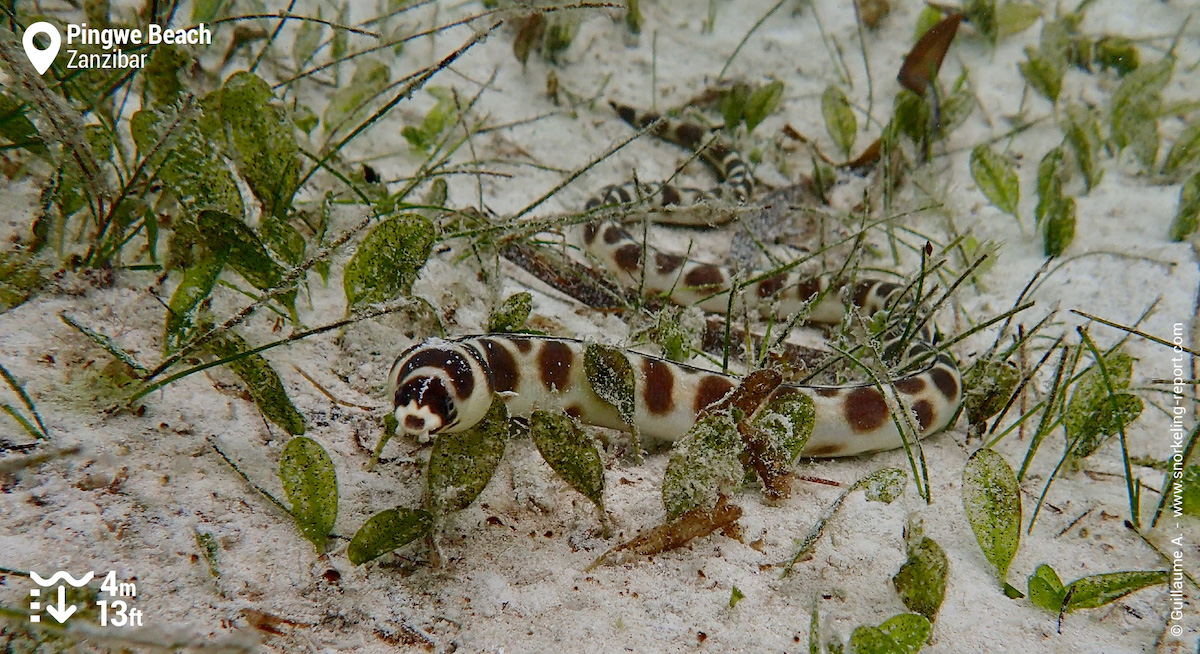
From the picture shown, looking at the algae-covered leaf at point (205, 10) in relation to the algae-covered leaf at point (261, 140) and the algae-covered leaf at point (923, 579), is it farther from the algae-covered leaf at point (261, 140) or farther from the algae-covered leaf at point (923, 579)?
the algae-covered leaf at point (923, 579)

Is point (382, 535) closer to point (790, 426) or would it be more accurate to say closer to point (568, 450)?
point (568, 450)

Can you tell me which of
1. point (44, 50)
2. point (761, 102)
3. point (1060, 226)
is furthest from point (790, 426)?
point (44, 50)

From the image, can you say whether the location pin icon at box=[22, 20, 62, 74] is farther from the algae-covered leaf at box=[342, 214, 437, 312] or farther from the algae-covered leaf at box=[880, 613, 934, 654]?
the algae-covered leaf at box=[880, 613, 934, 654]

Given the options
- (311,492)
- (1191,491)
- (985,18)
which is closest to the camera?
(311,492)

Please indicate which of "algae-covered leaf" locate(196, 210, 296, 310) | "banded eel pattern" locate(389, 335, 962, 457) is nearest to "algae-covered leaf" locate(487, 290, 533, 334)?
"banded eel pattern" locate(389, 335, 962, 457)

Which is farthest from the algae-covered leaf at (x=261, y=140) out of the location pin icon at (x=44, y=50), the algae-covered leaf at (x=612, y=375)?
the algae-covered leaf at (x=612, y=375)

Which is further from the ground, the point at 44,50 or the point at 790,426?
the point at 44,50
